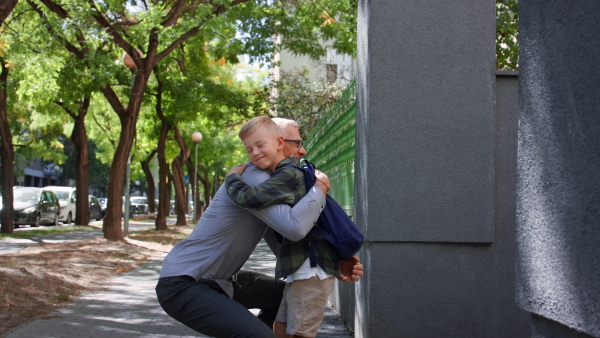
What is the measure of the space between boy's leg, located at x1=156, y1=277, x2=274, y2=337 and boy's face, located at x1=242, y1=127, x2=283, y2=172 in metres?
0.58

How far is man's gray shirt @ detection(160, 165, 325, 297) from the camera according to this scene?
327 cm

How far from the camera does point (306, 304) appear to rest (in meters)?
3.51

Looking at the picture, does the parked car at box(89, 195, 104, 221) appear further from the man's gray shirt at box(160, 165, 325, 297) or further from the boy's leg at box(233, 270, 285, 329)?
the man's gray shirt at box(160, 165, 325, 297)

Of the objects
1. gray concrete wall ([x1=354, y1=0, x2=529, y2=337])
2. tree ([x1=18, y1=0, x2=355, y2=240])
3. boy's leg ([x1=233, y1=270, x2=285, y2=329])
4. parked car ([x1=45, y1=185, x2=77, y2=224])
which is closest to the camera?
boy's leg ([x1=233, y1=270, x2=285, y2=329])

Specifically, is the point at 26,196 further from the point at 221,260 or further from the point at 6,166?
the point at 221,260

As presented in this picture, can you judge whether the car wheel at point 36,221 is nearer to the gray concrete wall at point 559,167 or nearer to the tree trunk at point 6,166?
the tree trunk at point 6,166

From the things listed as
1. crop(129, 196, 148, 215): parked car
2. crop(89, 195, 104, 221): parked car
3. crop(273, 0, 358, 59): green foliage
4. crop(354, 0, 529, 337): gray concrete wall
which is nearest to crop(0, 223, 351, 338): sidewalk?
crop(354, 0, 529, 337): gray concrete wall

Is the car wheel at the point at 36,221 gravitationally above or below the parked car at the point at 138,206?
below

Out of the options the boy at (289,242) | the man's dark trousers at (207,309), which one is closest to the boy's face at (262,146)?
the boy at (289,242)

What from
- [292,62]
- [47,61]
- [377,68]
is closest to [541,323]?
[377,68]

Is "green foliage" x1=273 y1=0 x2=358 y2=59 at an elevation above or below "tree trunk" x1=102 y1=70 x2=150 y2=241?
above

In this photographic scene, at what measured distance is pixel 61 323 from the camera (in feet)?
24.0

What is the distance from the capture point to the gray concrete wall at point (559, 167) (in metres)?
2.10

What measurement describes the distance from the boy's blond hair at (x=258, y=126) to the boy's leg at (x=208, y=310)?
0.68 meters
